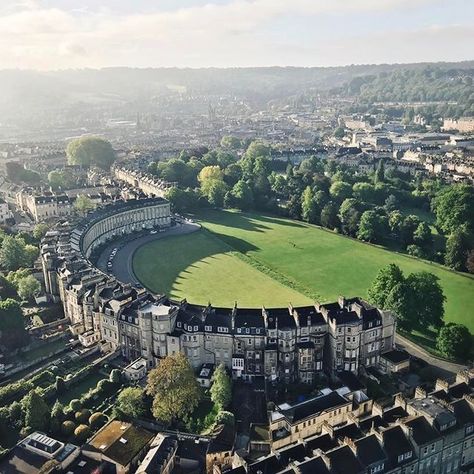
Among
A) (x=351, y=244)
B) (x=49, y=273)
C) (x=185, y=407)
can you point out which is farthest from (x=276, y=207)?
(x=185, y=407)

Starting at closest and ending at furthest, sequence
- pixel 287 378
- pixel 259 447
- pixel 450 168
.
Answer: pixel 259 447, pixel 287 378, pixel 450 168

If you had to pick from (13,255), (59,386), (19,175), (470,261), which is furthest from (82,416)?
(19,175)

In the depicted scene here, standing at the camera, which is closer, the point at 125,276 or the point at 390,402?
the point at 390,402

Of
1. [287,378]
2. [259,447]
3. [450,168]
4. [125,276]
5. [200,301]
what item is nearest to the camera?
Result: [259,447]

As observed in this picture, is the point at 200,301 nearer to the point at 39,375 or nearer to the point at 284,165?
the point at 39,375

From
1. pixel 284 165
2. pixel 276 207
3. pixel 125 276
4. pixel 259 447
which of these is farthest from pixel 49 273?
pixel 284 165

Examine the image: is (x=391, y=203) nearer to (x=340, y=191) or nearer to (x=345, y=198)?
(x=345, y=198)

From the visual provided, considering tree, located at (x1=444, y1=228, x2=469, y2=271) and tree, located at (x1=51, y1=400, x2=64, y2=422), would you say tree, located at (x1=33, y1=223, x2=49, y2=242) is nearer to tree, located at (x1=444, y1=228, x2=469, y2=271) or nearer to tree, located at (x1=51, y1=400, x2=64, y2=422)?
tree, located at (x1=51, y1=400, x2=64, y2=422)

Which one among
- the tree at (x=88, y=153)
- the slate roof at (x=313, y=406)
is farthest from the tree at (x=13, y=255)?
the tree at (x=88, y=153)
